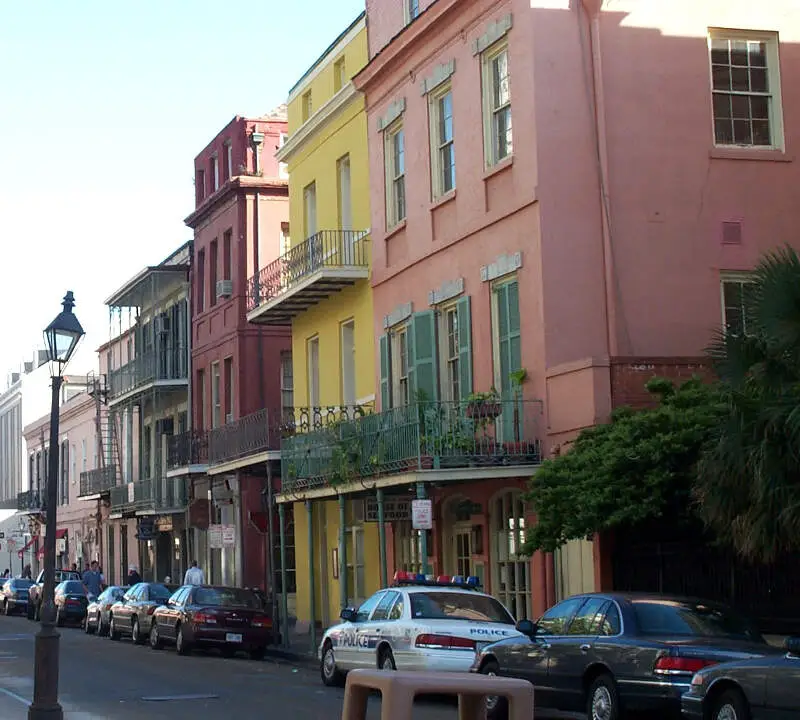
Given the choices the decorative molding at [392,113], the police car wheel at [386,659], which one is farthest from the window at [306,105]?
the police car wheel at [386,659]

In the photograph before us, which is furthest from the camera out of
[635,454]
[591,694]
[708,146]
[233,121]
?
[233,121]

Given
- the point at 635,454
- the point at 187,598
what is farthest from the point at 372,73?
the point at 635,454

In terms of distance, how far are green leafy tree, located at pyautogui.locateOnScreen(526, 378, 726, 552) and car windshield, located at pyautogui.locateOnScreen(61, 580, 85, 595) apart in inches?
945

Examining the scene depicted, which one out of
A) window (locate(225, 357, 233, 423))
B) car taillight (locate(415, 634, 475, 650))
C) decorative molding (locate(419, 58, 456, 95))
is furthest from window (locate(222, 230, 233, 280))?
car taillight (locate(415, 634, 475, 650))

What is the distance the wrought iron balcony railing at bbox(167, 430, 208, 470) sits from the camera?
39.5 meters

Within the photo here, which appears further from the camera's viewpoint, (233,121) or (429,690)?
(233,121)

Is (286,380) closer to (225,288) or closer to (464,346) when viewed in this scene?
(225,288)

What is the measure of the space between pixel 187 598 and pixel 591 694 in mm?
14661

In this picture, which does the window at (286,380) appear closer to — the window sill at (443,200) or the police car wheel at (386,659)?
the window sill at (443,200)

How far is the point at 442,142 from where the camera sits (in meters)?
26.7

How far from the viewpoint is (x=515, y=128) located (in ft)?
77.9

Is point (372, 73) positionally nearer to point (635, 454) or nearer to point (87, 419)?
point (635, 454)

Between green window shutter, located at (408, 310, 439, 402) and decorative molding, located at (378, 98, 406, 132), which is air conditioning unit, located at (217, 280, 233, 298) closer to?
decorative molding, located at (378, 98, 406, 132)

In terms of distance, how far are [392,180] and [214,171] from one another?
48.6 feet
